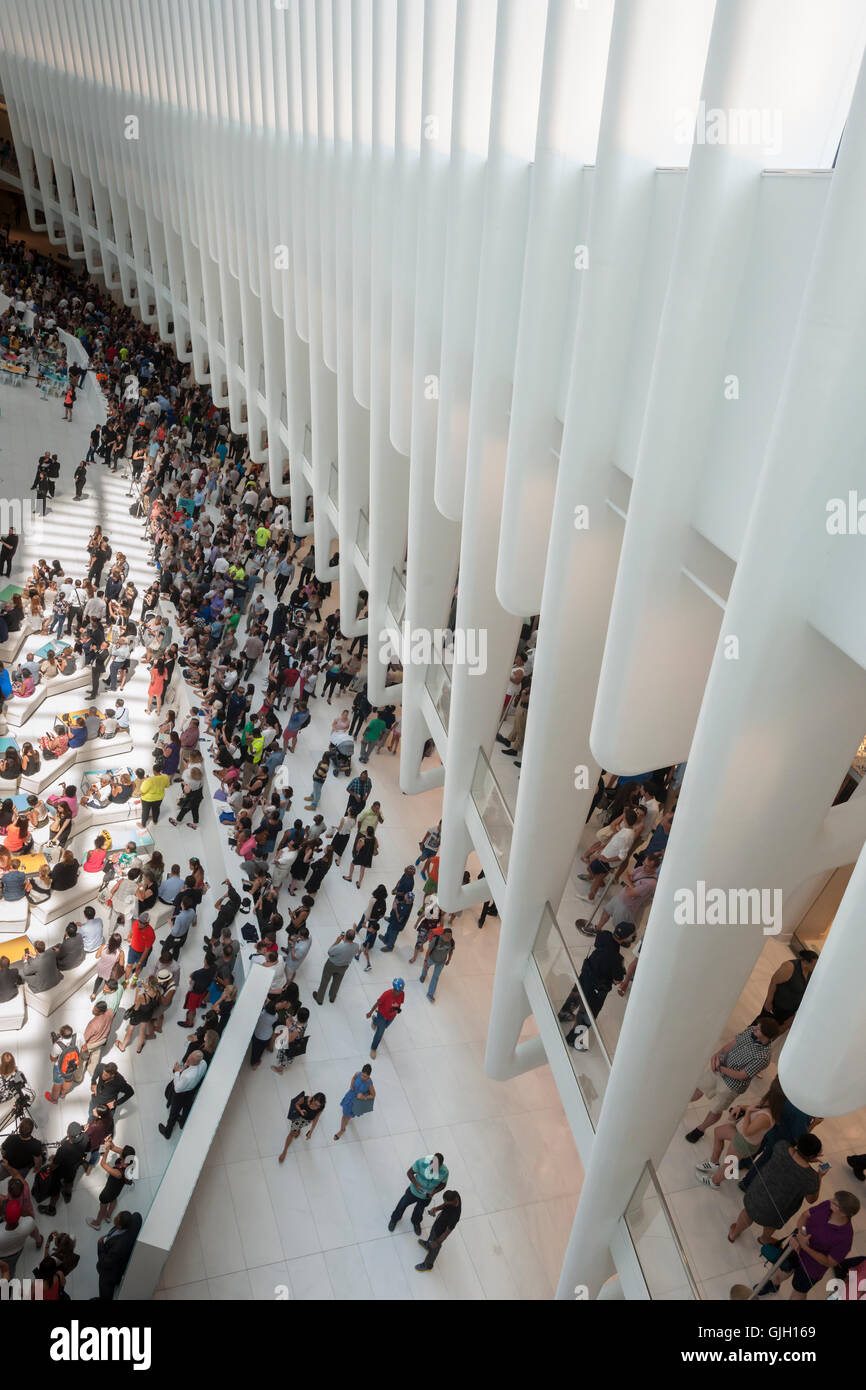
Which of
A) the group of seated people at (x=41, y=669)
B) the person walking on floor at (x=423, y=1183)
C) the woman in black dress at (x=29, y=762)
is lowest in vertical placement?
the person walking on floor at (x=423, y=1183)

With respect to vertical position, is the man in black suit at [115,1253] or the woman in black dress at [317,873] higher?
the woman in black dress at [317,873]

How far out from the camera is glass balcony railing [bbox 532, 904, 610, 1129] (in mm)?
6660

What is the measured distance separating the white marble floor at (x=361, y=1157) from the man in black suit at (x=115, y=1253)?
1.33 feet

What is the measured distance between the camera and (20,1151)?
26.0ft

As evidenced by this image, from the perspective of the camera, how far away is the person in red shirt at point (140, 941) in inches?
400

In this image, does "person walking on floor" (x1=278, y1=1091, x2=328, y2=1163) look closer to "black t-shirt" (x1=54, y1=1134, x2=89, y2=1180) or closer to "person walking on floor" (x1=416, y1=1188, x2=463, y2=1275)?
"person walking on floor" (x1=416, y1=1188, x2=463, y2=1275)

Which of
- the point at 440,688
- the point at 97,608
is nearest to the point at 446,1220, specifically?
the point at 440,688

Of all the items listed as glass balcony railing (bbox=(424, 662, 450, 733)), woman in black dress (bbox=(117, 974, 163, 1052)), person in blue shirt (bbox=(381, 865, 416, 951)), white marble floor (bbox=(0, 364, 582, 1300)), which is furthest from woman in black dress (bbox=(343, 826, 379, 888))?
woman in black dress (bbox=(117, 974, 163, 1052))

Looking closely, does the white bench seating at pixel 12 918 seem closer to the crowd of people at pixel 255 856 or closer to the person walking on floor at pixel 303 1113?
the crowd of people at pixel 255 856

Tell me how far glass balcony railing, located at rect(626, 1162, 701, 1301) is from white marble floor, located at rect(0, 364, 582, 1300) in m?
2.93

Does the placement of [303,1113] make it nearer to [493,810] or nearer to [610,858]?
[493,810]

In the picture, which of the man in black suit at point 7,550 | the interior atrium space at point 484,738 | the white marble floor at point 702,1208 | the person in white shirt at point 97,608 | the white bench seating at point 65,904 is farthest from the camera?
the man in black suit at point 7,550

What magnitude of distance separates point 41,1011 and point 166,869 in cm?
274

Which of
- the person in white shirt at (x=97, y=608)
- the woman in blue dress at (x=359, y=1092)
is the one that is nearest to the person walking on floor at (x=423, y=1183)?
the woman in blue dress at (x=359, y=1092)
